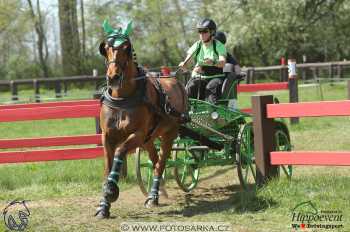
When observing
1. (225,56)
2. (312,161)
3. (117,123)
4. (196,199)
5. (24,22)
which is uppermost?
(24,22)

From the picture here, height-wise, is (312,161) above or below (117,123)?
below

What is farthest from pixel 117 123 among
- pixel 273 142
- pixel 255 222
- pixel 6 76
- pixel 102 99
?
pixel 6 76

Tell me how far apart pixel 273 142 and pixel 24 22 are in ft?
99.7

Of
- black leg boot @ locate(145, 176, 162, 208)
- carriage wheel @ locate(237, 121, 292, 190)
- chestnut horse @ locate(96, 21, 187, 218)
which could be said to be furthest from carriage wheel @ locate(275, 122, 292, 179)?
chestnut horse @ locate(96, 21, 187, 218)

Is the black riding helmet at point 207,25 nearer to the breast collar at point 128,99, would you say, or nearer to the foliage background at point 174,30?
the breast collar at point 128,99

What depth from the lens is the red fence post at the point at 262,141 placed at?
7992mm

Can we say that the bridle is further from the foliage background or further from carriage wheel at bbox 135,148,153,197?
the foliage background

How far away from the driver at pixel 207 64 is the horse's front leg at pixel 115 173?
1.93 meters

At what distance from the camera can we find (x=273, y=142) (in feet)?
26.7

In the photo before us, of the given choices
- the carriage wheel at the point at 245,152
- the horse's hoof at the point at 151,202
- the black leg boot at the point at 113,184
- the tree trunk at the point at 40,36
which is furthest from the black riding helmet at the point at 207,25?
the tree trunk at the point at 40,36

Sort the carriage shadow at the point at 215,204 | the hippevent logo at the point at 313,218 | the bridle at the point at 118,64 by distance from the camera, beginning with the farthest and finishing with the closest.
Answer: the carriage shadow at the point at 215,204 → the bridle at the point at 118,64 → the hippevent logo at the point at 313,218

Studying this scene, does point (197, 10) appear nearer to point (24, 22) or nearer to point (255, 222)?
point (24, 22)

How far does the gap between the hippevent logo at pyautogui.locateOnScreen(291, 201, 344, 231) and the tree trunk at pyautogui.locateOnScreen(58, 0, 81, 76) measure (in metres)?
29.1

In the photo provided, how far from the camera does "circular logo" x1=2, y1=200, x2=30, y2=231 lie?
645 centimetres
